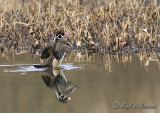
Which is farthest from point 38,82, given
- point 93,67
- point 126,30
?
point 126,30

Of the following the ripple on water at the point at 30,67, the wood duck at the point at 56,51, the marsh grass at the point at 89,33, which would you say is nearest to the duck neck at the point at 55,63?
the wood duck at the point at 56,51

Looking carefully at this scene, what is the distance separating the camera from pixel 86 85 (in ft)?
21.8

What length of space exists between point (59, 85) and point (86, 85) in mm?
426

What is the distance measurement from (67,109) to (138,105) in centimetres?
76

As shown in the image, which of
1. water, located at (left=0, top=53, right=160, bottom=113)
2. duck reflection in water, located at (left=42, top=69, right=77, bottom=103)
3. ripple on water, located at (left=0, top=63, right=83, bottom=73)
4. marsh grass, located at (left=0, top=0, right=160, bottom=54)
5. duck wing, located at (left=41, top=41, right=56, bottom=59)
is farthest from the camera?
marsh grass, located at (left=0, top=0, right=160, bottom=54)

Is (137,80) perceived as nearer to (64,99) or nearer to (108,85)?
(108,85)

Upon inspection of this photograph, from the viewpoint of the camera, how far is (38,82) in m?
7.00

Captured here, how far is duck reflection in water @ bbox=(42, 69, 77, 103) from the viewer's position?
5817 mm

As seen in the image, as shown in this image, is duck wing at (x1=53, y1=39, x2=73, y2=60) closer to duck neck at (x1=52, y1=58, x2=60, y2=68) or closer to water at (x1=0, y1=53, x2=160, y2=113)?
duck neck at (x1=52, y1=58, x2=60, y2=68)

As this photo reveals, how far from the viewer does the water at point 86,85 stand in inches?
204

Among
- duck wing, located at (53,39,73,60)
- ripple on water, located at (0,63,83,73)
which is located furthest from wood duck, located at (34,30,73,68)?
ripple on water, located at (0,63,83,73)

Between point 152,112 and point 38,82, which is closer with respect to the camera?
point 152,112

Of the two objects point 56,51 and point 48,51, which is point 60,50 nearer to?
point 56,51

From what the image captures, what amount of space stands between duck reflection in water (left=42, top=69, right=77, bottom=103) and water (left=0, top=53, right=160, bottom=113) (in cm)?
2
